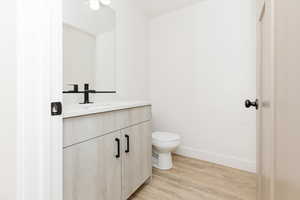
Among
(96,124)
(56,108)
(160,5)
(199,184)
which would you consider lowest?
(199,184)

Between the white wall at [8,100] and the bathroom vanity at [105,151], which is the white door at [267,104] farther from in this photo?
the white wall at [8,100]

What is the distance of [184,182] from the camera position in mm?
1769

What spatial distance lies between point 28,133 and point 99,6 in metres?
1.64

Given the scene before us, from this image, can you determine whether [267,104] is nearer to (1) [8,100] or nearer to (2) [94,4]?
(1) [8,100]

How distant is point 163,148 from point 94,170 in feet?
3.54

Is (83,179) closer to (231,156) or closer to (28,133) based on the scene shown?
(28,133)

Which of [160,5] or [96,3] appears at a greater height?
[160,5]

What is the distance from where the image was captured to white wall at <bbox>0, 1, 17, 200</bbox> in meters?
0.65

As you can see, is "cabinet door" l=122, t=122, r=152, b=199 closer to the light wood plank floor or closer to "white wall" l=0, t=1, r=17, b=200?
the light wood plank floor

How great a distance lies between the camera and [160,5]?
8.00ft

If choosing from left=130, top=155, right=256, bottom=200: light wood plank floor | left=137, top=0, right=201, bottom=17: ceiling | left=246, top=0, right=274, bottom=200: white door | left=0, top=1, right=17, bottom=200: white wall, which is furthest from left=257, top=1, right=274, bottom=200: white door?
left=137, top=0, right=201, bottom=17: ceiling

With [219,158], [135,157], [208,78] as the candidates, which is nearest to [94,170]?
[135,157]

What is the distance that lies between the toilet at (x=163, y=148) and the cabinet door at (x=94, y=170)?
79 cm

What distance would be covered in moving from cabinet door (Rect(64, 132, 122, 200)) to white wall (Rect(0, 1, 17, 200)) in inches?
9.1
